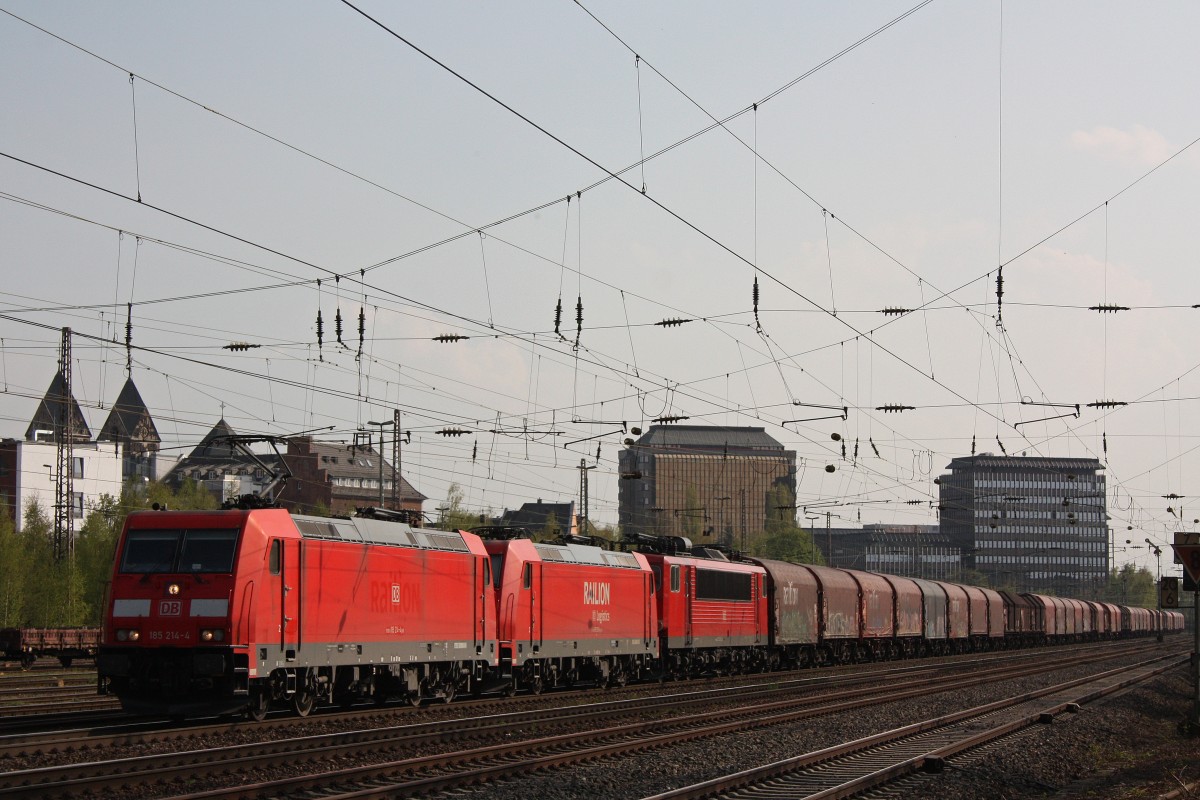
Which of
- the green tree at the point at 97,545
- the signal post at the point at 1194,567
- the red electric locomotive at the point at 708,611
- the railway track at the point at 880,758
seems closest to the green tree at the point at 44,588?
the green tree at the point at 97,545

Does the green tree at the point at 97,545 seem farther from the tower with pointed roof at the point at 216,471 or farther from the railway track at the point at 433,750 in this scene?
the tower with pointed roof at the point at 216,471

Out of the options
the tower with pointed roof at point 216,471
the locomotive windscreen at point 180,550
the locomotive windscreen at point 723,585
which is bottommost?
the locomotive windscreen at point 723,585

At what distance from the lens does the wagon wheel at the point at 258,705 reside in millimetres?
22812

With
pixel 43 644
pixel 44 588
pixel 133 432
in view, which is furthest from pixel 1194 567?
pixel 133 432

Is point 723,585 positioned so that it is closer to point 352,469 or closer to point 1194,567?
point 1194,567

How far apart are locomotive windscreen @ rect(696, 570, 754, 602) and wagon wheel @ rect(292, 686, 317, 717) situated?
62.3ft

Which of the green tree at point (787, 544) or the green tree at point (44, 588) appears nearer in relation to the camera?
the green tree at point (44, 588)

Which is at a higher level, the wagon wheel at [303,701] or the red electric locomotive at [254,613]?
the red electric locomotive at [254,613]

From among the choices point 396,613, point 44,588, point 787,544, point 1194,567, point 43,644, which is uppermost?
point 1194,567

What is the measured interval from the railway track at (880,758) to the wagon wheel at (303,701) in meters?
9.47

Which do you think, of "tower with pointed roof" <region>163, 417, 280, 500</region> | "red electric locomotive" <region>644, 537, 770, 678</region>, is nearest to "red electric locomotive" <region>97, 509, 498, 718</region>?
"red electric locomotive" <region>644, 537, 770, 678</region>

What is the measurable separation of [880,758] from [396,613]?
10.5m

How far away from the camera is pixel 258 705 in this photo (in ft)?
76.0

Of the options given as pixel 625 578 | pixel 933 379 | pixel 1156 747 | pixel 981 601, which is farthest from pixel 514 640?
pixel 981 601
